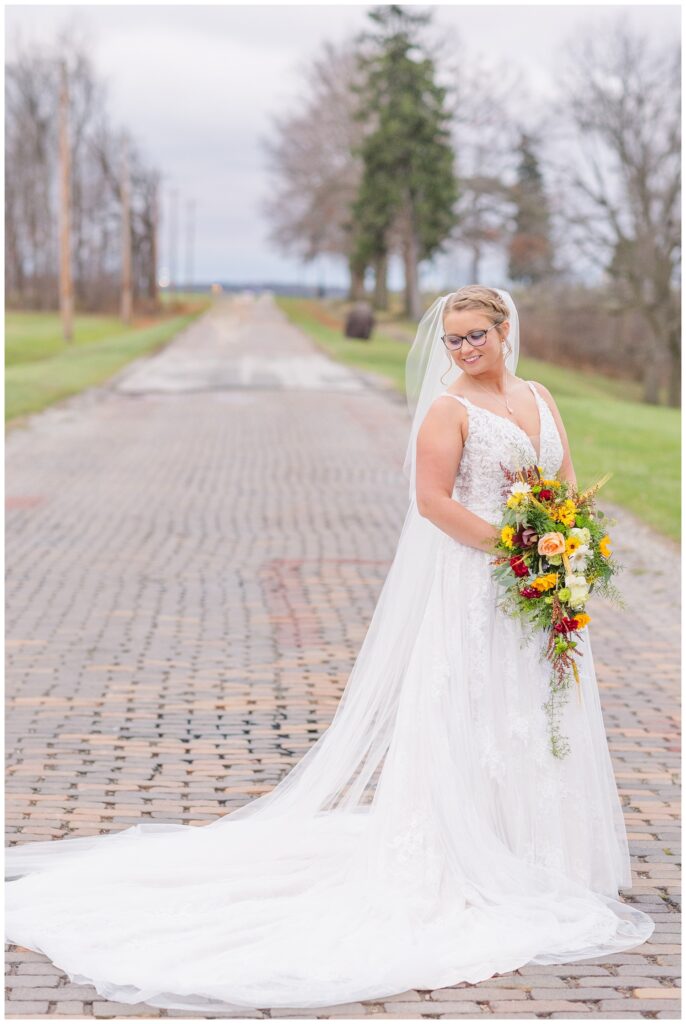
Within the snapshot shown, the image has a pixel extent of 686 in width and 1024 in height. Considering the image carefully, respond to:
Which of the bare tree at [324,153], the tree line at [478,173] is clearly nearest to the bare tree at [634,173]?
the tree line at [478,173]

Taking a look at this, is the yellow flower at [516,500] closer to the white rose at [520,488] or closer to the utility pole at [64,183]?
the white rose at [520,488]

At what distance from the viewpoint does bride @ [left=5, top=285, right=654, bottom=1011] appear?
434 centimetres

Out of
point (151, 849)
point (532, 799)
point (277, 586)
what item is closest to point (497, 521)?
point (532, 799)

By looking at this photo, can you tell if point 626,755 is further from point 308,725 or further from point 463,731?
point 463,731

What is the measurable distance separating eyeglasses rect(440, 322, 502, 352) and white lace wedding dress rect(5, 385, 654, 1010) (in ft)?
0.84

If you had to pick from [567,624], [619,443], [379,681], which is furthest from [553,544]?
[619,443]

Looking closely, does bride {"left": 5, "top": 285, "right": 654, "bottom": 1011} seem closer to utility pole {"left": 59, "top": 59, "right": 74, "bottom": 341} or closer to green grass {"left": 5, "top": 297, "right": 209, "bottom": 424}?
green grass {"left": 5, "top": 297, "right": 209, "bottom": 424}

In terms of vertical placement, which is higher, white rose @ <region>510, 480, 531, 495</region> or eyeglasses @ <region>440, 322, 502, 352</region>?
eyeglasses @ <region>440, 322, 502, 352</region>

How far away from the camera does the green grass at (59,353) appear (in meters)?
26.6

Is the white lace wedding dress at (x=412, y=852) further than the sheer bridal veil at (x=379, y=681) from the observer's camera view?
No

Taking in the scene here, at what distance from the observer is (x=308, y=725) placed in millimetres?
6883

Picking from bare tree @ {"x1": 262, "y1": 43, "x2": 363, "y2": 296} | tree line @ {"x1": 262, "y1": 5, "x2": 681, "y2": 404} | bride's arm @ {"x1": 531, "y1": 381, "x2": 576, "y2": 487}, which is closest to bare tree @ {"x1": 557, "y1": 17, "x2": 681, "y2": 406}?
tree line @ {"x1": 262, "y1": 5, "x2": 681, "y2": 404}

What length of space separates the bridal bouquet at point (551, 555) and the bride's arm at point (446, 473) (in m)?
0.11

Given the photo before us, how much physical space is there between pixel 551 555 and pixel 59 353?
126 feet
